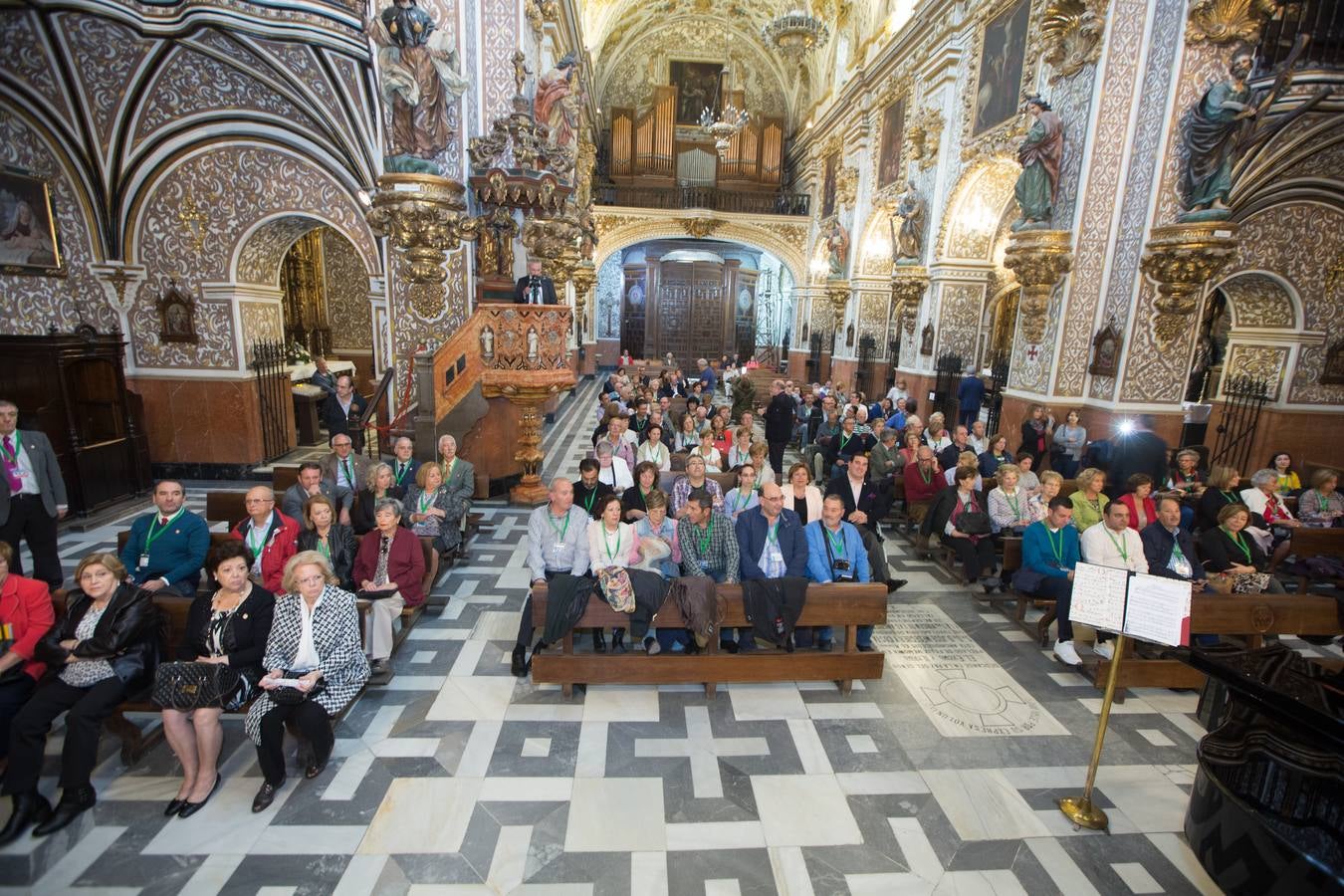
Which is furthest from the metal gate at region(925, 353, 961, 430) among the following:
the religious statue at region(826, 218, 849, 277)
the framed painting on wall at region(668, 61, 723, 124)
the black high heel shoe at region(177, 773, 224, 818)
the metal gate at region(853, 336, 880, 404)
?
the framed painting on wall at region(668, 61, 723, 124)

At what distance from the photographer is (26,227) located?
7.65 metres

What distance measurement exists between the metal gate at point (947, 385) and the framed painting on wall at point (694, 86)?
16443mm

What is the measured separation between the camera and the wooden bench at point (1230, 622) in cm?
437

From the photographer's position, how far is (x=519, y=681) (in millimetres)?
4320

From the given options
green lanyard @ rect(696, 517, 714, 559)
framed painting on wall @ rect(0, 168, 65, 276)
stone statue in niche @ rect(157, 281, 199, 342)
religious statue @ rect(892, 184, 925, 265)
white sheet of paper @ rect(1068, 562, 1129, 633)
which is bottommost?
green lanyard @ rect(696, 517, 714, 559)

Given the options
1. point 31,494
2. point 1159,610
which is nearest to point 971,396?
point 1159,610

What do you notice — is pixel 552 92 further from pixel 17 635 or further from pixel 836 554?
pixel 17 635

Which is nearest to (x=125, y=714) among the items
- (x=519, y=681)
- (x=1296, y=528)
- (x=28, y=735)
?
(x=28, y=735)

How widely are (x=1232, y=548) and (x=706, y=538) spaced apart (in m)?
4.53

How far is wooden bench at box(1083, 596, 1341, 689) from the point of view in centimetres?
437

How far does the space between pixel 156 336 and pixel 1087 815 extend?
39.5ft

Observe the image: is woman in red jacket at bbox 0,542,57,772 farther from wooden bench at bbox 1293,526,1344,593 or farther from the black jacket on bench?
wooden bench at bbox 1293,526,1344,593

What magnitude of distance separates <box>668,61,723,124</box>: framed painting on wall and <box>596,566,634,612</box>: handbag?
23.9 meters

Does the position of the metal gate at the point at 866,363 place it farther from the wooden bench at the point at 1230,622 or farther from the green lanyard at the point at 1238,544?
the wooden bench at the point at 1230,622
